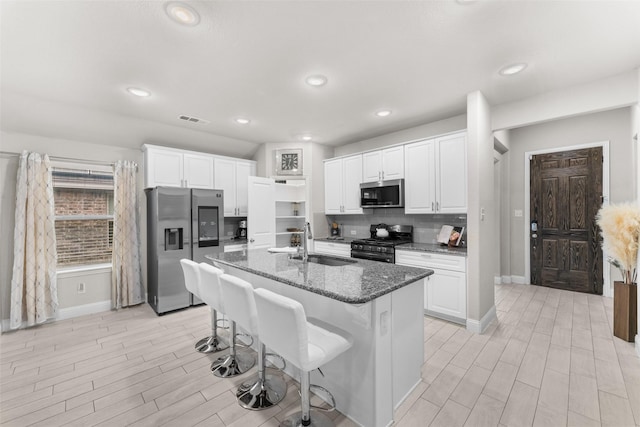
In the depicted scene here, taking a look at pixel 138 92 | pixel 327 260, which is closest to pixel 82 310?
pixel 138 92

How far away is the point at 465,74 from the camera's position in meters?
2.59

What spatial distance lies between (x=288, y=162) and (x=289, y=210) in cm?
92

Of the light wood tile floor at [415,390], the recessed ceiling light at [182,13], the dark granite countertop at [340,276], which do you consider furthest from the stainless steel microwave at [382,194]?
the recessed ceiling light at [182,13]

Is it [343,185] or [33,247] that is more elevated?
[343,185]

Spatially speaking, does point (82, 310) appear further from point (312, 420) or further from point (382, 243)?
point (382, 243)

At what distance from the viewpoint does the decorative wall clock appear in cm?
494

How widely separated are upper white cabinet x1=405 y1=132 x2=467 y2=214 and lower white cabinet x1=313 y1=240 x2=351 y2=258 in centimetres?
111

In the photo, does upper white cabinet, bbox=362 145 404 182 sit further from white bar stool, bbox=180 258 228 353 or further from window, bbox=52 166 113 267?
window, bbox=52 166 113 267

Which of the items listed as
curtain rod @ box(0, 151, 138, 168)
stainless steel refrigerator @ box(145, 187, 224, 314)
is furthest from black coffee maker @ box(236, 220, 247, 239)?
curtain rod @ box(0, 151, 138, 168)

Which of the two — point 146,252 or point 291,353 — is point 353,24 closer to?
point 291,353

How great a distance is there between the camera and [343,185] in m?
4.79

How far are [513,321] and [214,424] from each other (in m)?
3.39

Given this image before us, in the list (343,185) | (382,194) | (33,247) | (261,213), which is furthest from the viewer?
(343,185)

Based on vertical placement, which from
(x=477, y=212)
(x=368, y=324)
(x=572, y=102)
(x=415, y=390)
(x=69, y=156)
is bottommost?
(x=415, y=390)
